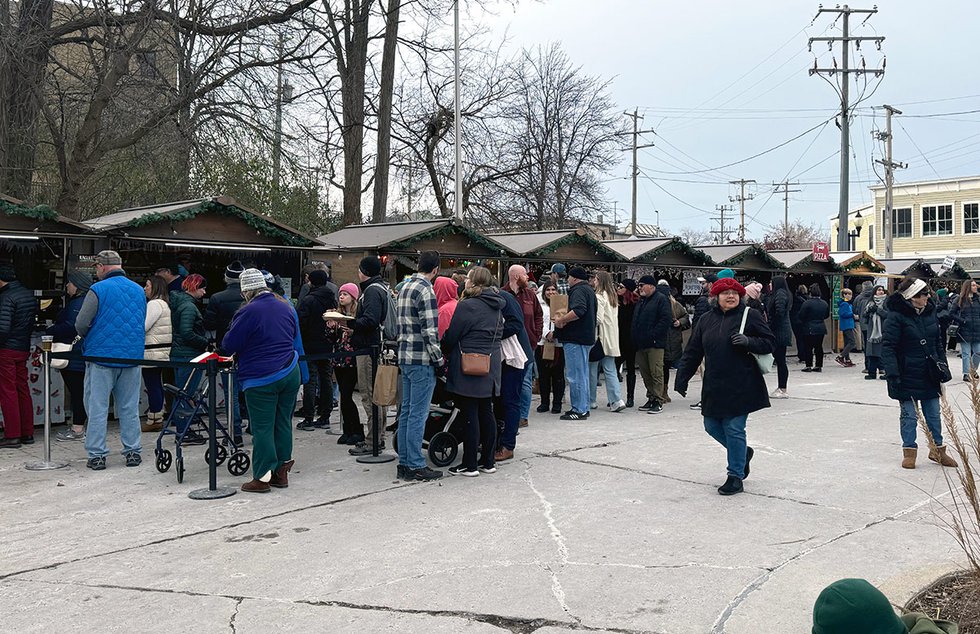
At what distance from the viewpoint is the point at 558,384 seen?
1170cm

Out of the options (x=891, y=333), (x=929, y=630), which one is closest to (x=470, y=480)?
(x=891, y=333)

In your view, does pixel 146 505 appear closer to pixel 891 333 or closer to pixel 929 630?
pixel 929 630

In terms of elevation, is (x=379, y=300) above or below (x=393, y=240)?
below

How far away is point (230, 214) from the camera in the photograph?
11344 mm

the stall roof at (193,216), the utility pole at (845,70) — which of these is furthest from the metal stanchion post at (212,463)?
the utility pole at (845,70)

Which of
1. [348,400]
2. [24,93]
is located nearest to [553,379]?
[348,400]

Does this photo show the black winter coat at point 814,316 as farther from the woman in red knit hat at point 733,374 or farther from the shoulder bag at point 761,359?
the shoulder bag at point 761,359

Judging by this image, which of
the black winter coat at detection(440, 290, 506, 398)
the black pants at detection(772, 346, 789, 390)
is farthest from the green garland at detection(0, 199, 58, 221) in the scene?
the black pants at detection(772, 346, 789, 390)

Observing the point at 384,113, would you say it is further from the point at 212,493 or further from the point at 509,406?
the point at 212,493

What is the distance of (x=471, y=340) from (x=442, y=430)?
1.08 metres

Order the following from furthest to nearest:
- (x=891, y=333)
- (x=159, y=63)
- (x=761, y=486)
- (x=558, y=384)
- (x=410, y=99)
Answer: (x=410, y=99) < (x=159, y=63) < (x=558, y=384) < (x=891, y=333) < (x=761, y=486)

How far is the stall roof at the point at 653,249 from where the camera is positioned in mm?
17156

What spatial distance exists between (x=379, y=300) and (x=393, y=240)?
183 inches

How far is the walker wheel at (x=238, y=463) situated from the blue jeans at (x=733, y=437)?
3858 mm
